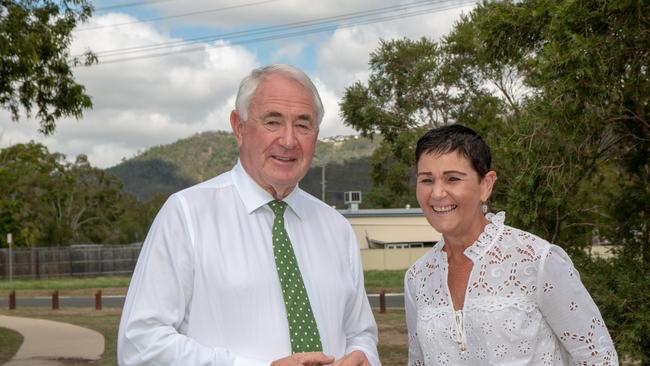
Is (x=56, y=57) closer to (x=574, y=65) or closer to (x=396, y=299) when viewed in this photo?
(x=574, y=65)

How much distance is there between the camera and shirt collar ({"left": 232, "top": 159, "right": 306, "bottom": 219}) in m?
3.20

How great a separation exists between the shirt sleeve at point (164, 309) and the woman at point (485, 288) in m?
0.71

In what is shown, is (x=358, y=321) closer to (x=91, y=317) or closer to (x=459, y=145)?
(x=459, y=145)

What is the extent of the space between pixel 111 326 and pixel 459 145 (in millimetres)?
18102

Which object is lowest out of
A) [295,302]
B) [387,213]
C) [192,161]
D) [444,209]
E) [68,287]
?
[68,287]

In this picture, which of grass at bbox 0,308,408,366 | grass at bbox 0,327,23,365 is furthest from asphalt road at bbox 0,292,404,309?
grass at bbox 0,327,23,365

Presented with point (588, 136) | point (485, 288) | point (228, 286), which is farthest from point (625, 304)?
point (228, 286)

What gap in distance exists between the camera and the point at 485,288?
2.96 metres

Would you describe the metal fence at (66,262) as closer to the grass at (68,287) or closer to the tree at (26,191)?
the tree at (26,191)

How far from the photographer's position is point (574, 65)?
23.6 ft

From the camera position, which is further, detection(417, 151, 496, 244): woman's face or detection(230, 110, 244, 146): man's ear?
detection(230, 110, 244, 146): man's ear

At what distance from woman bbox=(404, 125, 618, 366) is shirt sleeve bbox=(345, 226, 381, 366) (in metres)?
0.28

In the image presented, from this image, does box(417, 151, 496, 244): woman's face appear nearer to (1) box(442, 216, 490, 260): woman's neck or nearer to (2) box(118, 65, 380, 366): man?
(1) box(442, 216, 490, 260): woman's neck

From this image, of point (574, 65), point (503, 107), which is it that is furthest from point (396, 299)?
point (574, 65)
